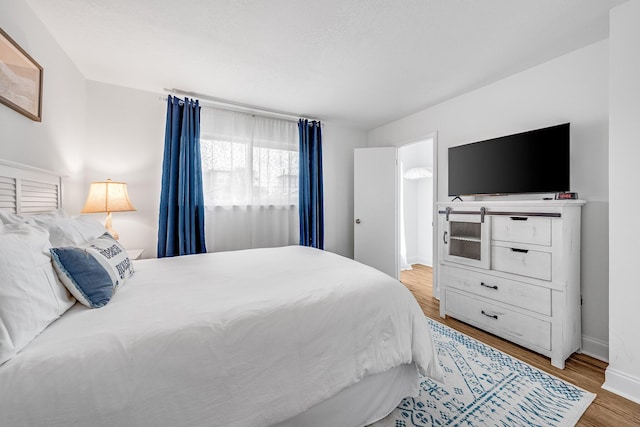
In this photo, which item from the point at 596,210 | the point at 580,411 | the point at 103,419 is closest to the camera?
the point at 103,419

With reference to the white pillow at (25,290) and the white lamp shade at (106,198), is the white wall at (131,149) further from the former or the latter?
the white pillow at (25,290)

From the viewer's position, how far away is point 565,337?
1889mm

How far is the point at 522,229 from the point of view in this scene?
2.09 metres

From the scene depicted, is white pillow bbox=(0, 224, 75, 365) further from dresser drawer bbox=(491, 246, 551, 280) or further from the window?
dresser drawer bbox=(491, 246, 551, 280)

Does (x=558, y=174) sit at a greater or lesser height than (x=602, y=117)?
lesser

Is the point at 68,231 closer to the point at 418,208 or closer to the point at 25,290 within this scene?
the point at 25,290

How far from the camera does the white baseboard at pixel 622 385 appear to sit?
155 cm

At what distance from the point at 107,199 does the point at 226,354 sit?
226cm

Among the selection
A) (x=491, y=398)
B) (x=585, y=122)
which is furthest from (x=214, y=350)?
(x=585, y=122)

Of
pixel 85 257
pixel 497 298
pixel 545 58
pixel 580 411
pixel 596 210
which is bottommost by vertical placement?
pixel 580 411

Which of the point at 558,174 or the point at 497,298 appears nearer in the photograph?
the point at 558,174

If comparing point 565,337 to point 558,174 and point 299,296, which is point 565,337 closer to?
point 558,174

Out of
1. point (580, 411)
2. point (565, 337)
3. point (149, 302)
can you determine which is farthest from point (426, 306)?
point (149, 302)

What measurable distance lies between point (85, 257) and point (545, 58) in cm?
367
